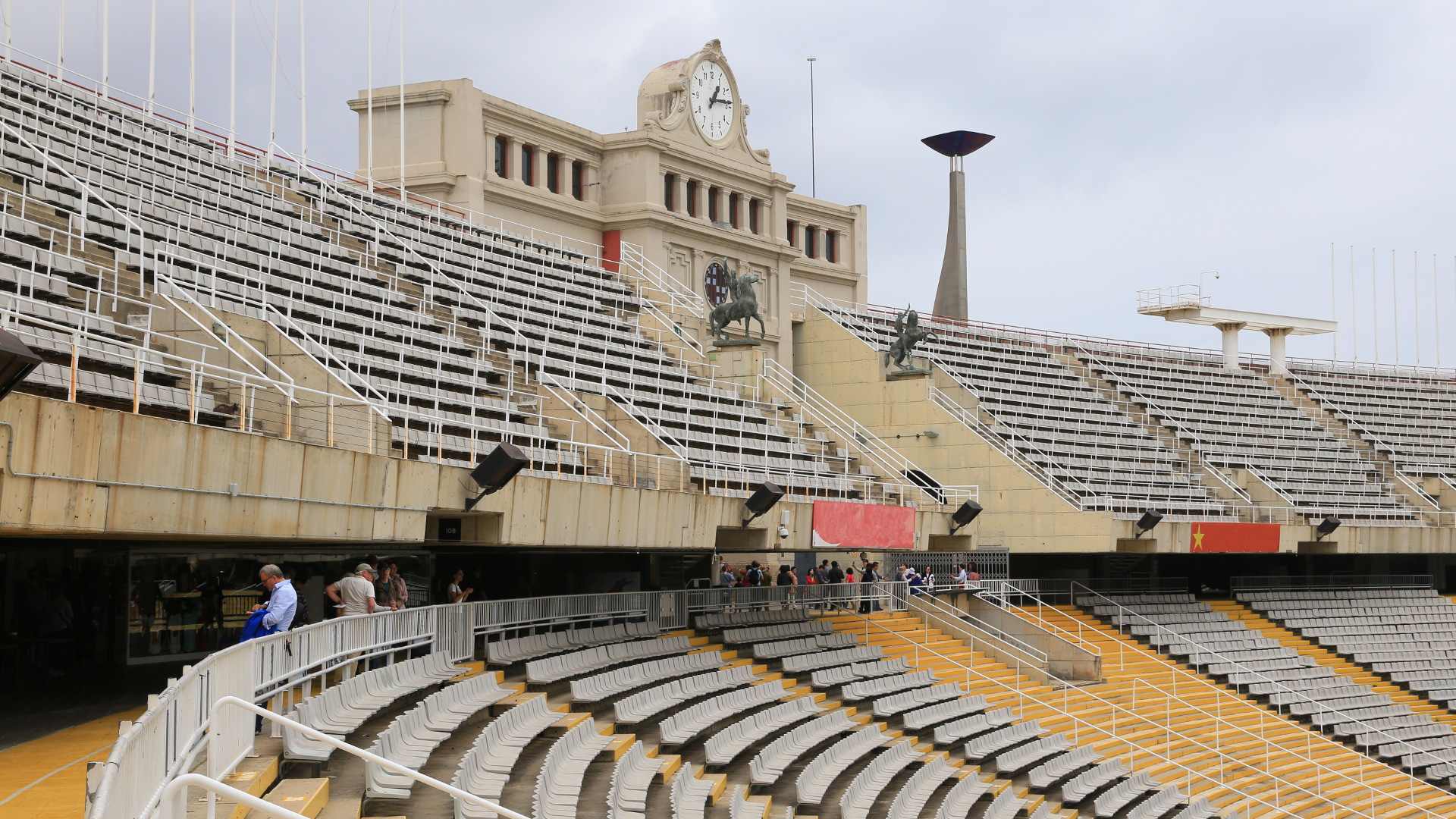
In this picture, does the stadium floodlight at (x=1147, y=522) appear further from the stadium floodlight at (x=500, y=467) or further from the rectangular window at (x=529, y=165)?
the stadium floodlight at (x=500, y=467)

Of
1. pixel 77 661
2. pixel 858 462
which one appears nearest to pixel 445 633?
pixel 77 661

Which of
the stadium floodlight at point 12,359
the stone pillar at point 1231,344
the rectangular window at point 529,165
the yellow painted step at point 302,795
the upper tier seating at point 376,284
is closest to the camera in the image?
the stadium floodlight at point 12,359

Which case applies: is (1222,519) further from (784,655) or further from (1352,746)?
(784,655)

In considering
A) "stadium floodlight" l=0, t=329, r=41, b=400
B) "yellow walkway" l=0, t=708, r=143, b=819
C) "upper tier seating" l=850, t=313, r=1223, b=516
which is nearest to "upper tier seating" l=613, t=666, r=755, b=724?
"yellow walkway" l=0, t=708, r=143, b=819

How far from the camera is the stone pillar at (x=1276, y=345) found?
45.0 m

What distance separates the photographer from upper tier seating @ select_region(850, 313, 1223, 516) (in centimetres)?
3238

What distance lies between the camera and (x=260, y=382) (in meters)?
14.0

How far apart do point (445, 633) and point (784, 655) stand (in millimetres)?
6743

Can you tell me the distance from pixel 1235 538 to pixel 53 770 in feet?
88.3

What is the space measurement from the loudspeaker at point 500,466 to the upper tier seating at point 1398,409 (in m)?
32.4

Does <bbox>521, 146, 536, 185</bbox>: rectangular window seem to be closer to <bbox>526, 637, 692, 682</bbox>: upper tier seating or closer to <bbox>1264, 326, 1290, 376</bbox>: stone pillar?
<bbox>526, 637, 692, 682</bbox>: upper tier seating

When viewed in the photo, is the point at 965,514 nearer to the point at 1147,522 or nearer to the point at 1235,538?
the point at 1147,522

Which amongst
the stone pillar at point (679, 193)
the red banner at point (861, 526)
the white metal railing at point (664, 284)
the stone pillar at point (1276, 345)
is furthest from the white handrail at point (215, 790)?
the stone pillar at point (1276, 345)

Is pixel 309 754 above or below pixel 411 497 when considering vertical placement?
below
